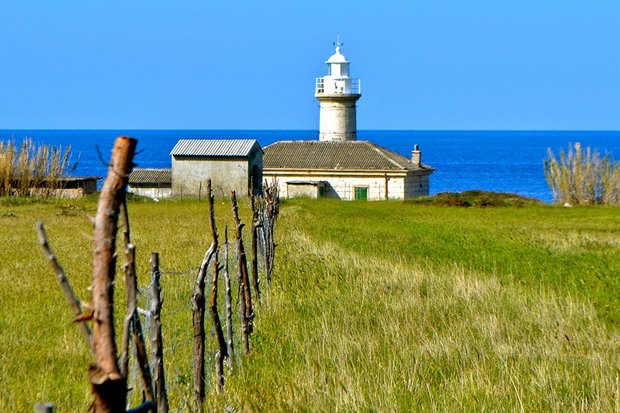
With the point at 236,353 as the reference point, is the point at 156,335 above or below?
above

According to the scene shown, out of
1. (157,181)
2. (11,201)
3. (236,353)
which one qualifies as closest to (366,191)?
(157,181)

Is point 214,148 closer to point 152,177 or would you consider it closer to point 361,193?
point 361,193

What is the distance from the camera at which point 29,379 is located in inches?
331

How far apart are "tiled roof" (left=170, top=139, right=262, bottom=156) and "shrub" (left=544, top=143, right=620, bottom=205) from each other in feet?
47.9

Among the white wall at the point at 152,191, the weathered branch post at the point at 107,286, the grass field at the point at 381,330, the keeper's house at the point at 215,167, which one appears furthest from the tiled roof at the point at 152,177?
the weathered branch post at the point at 107,286

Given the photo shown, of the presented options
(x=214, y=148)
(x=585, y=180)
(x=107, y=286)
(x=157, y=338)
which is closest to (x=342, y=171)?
(x=214, y=148)

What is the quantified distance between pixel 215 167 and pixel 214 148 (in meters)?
1.02

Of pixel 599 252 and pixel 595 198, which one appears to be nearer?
pixel 599 252

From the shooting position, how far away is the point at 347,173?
58.6m

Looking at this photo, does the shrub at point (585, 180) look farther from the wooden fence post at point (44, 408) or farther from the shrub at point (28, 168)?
the wooden fence post at point (44, 408)

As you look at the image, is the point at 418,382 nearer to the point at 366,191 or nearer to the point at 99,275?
the point at 99,275

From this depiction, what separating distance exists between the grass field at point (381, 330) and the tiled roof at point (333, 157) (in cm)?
3599

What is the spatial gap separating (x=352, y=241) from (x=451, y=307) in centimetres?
1172
